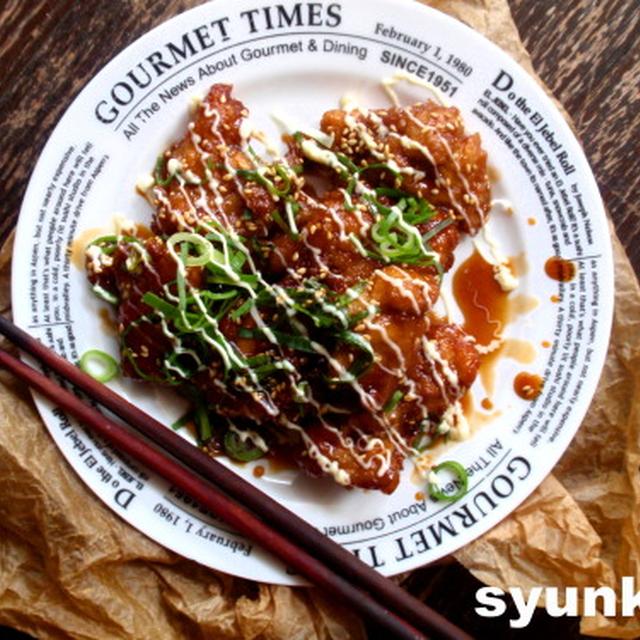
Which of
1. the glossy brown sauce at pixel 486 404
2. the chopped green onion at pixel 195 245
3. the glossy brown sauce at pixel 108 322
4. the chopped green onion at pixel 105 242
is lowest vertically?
the glossy brown sauce at pixel 108 322

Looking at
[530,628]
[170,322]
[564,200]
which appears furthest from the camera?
[530,628]

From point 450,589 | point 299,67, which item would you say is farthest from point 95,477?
point 299,67

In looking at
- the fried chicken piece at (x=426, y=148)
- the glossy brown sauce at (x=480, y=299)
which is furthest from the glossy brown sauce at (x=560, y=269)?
the fried chicken piece at (x=426, y=148)

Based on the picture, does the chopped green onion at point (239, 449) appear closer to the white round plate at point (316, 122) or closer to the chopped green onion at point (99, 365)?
the white round plate at point (316, 122)

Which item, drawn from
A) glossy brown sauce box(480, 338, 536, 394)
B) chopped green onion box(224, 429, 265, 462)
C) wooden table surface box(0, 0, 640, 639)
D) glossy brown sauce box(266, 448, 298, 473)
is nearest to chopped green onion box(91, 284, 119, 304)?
wooden table surface box(0, 0, 640, 639)

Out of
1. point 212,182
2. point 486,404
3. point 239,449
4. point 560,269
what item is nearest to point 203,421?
point 239,449

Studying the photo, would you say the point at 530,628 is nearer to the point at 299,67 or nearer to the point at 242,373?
the point at 242,373
